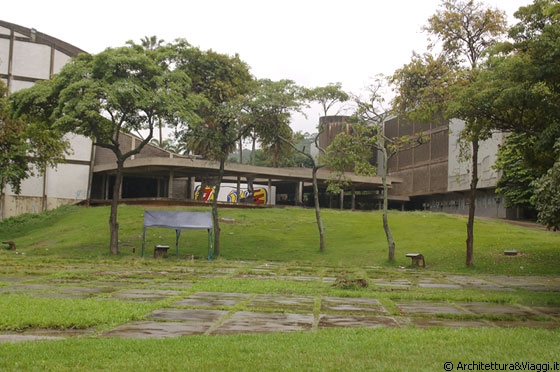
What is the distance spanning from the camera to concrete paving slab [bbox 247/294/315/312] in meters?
9.62

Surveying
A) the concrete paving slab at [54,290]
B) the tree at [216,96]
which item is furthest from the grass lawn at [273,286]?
the tree at [216,96]

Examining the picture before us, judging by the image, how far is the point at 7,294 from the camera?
10.2 metres

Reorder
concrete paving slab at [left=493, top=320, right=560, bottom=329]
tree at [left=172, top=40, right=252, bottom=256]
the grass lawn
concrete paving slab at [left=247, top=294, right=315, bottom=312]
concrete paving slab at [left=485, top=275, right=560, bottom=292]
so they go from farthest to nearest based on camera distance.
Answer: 1. tree at [left=172, top=40, right=252, bottom=256]
2. concrete paving slab at [left=485, top=275, right=560, bottom=292]
3. concrete paving slab at [left=247, top=294, right=315, bottom=312]
4. concrete paving slab at [left=493, top=320, right=560, bottom=329]
5. the grass lawn

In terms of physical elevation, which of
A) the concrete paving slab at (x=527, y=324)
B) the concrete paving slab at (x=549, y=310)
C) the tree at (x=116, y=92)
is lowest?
the concrete paving slab at (x=549, y=310)

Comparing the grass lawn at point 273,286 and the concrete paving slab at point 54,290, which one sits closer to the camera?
the grass lawn at point 273,286

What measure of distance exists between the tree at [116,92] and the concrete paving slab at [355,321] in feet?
47.0

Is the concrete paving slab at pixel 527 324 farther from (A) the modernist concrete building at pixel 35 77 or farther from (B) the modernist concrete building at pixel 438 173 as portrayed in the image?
(A) the modernist concrete building at pixel 35 77

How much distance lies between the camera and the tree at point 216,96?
960 inches

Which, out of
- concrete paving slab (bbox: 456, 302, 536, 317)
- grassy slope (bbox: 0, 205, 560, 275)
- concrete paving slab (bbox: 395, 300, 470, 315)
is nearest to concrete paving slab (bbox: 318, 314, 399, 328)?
concrete paving slab (bbox: 395, 300, 470, 315)

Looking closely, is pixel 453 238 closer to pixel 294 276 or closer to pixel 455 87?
pixel 455 87

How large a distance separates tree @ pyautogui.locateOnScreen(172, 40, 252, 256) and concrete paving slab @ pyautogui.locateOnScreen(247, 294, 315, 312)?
13332 millimetres

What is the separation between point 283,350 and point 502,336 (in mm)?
2831

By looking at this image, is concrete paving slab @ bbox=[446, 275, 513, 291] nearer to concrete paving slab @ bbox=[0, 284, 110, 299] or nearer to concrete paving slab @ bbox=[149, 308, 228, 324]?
concrete paving slab @ bbox=[149, 308, 228, 324]

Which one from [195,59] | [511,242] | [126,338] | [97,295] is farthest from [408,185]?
[126,338]
